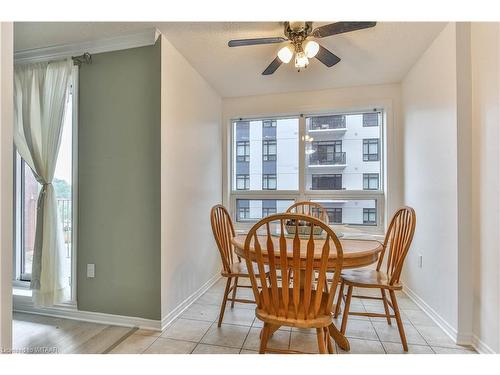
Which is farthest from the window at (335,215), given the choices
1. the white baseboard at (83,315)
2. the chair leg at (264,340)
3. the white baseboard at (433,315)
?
the white baseboard at (83,315)

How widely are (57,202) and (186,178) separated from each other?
43.3 inches

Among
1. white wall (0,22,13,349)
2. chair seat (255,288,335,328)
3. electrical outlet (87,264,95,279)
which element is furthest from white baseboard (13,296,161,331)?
white wall (0,22,13,349)

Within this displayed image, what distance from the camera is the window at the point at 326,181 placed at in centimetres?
325

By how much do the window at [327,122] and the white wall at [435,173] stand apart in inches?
30.0

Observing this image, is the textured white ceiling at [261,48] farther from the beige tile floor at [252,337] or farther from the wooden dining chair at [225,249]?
the beige tile floor at [252,337]

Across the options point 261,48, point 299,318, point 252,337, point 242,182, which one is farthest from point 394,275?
point 242,182

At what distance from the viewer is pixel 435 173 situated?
211 centimetres

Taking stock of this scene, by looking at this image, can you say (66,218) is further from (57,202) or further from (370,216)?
(370,216)

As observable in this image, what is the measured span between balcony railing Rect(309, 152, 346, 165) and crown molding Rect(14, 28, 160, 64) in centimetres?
224

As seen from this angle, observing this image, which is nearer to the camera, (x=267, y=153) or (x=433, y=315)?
(x=433, y=315)

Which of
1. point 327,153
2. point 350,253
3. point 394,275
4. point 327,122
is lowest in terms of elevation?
point 394,275

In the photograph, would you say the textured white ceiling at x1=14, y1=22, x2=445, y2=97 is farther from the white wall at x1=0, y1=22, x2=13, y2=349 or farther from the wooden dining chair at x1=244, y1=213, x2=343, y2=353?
the wooden dining chair at x1=244, y1=213, x2=343, y2=353

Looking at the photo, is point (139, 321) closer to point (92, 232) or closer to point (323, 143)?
point (92, 232)

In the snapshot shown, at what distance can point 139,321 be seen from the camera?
1997 mm
